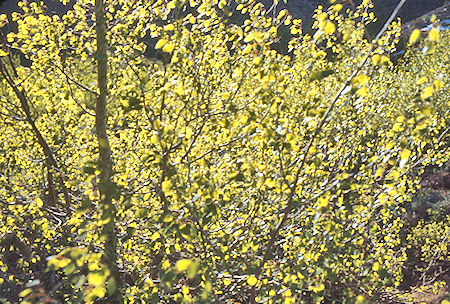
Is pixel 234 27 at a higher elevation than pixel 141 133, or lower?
lower

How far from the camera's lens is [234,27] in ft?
8.95

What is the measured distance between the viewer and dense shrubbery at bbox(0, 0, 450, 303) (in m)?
2.02

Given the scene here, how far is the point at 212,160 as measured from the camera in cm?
389

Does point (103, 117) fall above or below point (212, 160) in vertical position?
above

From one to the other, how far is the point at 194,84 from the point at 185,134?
34 cm

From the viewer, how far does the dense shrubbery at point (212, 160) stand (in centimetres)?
202

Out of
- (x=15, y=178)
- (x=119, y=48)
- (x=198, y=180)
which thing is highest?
(x=15, y=178)

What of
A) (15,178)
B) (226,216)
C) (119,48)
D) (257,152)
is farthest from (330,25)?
(15,178)

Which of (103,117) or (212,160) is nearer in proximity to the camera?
(103,117)

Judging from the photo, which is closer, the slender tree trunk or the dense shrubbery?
the dense shrubbery

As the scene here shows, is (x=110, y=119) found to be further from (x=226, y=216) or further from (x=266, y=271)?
(x=266, y=271)

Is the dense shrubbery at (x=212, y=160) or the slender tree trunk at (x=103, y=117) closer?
the dense shrubbery at (x=212, y=160)

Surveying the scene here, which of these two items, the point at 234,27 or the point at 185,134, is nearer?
the point at 185,134

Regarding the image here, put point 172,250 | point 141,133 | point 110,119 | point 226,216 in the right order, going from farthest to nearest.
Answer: point 110,119 → point 141,133 → point 226,216 → point 172,250
